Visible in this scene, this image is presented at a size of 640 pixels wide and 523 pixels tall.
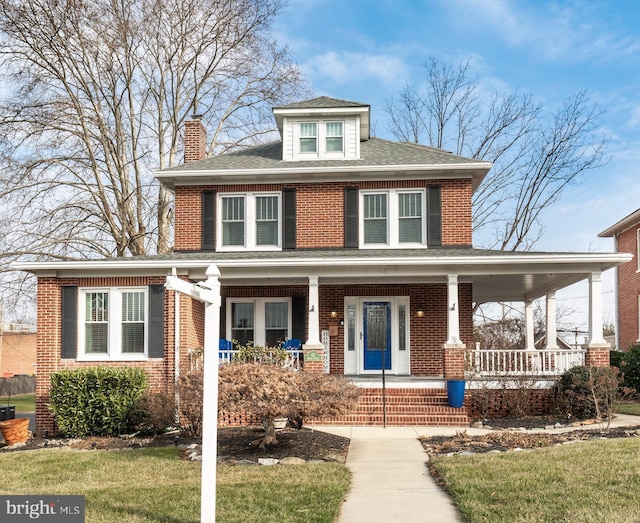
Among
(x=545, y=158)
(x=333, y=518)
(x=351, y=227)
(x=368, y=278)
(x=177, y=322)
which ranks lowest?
(x=333, y=518)

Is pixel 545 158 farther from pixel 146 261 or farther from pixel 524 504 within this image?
pixel 524 504

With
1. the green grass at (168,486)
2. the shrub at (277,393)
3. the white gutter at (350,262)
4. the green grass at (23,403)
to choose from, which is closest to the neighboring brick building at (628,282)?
the white gutter at (350,262)

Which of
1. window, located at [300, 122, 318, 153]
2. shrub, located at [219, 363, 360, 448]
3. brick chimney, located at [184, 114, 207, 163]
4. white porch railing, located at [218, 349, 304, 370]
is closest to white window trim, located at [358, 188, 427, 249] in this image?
window, located at [300, 122, 318, 153]

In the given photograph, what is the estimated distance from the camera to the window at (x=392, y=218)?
59.9ft

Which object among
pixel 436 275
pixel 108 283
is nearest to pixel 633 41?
pixel 436 275

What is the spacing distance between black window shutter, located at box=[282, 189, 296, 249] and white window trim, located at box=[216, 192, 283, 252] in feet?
0.48

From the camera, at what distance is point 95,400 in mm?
14688

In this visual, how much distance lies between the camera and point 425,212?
18.2 m

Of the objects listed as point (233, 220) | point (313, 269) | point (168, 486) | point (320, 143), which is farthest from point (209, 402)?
point (320, 143)

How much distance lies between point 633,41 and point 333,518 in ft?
53.1

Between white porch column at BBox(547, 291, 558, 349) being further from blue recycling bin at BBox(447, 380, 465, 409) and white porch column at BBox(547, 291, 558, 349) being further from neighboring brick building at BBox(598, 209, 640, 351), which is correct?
neighboring brick building at BBox(598, 209, 640, 351)

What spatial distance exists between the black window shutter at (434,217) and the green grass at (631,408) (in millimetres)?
6109

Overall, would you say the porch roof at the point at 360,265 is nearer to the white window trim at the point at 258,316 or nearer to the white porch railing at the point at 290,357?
the white window trim at the point at 258,316

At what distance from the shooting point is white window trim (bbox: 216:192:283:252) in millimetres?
18484
